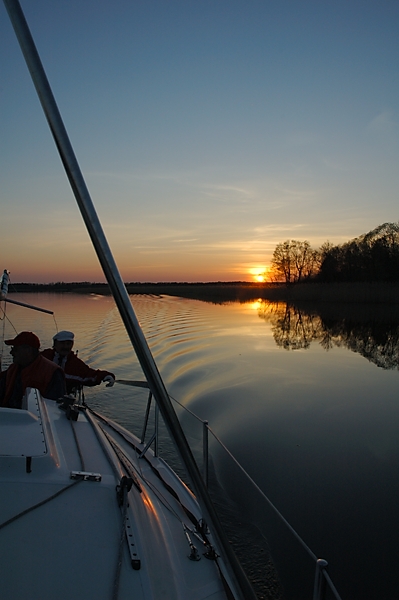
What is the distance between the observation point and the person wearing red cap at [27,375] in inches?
148

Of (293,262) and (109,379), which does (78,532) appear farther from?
(293,262)

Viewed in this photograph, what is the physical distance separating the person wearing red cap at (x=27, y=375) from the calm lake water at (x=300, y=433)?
2161 mm

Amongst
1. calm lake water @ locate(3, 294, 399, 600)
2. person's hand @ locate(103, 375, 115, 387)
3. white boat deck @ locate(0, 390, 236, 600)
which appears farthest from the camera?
person's hand @ locate(103, 375, 115, 387)

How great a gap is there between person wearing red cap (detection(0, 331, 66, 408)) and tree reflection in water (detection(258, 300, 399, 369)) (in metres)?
9.65

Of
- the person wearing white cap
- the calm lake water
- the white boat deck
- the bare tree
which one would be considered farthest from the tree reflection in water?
the bare tree

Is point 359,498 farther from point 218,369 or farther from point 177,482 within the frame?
point 218,369

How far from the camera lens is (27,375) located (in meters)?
3.82

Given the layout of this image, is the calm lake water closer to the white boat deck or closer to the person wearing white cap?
the person wearing white cap

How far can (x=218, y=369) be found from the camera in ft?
38.1

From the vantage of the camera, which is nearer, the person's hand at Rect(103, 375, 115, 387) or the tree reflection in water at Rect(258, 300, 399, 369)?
the person's hand at Rect(103, 375, 115, 387)

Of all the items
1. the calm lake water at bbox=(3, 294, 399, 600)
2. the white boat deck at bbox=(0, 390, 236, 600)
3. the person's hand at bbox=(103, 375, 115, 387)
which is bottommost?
the calm lake water at bbox=(3, 294, 399, 600)

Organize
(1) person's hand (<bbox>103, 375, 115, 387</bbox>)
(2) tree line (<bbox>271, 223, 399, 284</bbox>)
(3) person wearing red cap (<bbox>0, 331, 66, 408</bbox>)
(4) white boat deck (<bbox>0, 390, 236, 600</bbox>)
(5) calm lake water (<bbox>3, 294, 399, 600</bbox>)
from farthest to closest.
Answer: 1. (2) tree line (<bbox>271, 223, 399, 284</bbox>)
2. (1) person's hand (<bbox>103, 375, 115, 387</bbox>)
3. (3) person wearing red cap (<bbox>0, 331, 66, 408</bbox>)
4. (5) calm lake water (<bbox>3, 294, 399, 600</bbox>)
5. (4) white boat deck (<bbox>0, 390, 236, 600</bbox>)

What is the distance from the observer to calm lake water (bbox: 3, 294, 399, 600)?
3.60m

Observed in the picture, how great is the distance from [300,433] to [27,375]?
4.09m
